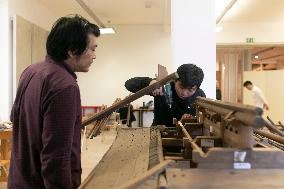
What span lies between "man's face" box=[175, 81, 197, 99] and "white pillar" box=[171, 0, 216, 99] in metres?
1.50

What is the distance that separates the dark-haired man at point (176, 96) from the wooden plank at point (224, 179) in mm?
1379

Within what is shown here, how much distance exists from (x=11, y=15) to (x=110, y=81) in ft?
14.4

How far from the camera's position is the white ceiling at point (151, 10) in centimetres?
771

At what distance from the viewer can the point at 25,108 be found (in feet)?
4.98

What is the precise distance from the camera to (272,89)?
10.1 meters

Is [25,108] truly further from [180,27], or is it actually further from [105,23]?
[105,23]

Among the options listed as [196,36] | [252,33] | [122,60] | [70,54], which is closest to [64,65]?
[70,54]

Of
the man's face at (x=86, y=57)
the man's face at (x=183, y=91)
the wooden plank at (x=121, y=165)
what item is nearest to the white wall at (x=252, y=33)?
the man's face at (x=183, y=91)

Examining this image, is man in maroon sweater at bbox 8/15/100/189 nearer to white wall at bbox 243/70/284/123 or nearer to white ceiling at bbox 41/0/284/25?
white ceiling at bbox 41/0/284/25

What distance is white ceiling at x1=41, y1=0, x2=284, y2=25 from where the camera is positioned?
304 inches

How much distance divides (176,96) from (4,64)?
13.9ft

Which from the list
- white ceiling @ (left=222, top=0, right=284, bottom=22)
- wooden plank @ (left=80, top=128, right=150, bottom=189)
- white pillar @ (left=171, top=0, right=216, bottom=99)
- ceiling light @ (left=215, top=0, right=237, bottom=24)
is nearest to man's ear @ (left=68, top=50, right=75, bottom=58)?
wooden plank @ (left=80, top=128, right=150, bottom=189)

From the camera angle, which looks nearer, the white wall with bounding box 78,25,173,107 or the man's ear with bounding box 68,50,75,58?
the man's ear with bounding box 68,50,75,58

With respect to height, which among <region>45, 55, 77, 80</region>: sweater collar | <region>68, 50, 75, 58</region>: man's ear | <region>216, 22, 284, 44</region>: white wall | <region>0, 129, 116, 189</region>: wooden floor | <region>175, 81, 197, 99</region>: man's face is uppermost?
<region>216, 22, 284, 44</region>: white wall
